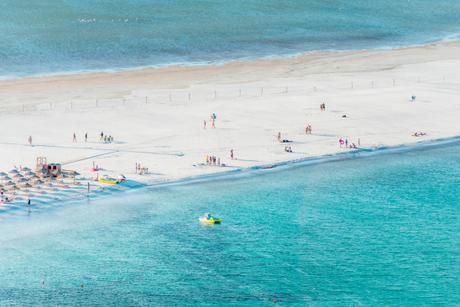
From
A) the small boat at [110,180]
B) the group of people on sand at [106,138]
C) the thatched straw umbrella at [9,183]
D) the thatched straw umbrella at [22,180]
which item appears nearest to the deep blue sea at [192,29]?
the group of people on sand at [106,138]

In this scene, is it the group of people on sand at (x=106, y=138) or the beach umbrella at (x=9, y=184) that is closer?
the beach umbrella at (x=9, y=184)

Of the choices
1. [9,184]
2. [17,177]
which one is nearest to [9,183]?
[9,184]

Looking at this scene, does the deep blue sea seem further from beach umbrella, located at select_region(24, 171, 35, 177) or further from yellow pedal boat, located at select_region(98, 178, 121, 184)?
yellow pedal boat, located at select_region(98, 178, 121, 184)

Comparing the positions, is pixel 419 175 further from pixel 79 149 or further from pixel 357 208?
pixel 79 149

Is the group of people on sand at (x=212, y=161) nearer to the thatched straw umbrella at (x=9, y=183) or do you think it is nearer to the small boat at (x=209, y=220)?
the small boat at (x=209, y=220)

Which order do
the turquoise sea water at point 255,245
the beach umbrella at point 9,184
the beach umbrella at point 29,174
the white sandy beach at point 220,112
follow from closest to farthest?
1. the turquoise sea water at point 255,245
2. the beach umbrella at point 9,184
3. the beach umbrella at point 29,174
4. the white sandy beach at point 220,112

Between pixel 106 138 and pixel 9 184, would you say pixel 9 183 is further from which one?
pixel 106 138

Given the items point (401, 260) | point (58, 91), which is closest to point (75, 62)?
point (58, 91)
